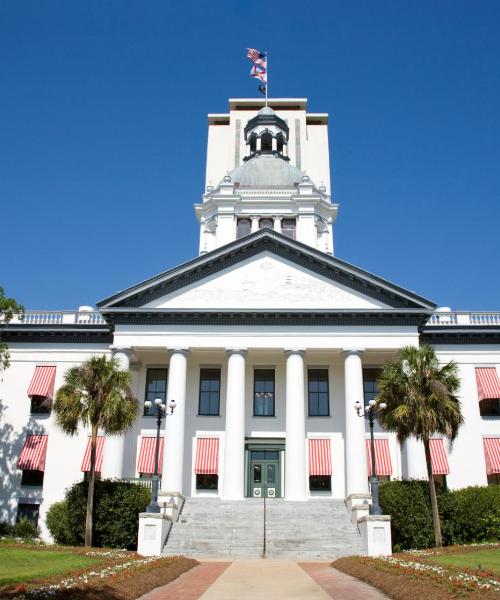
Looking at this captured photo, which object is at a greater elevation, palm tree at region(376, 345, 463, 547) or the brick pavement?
palm tree at region(376, 345, 463, 547)

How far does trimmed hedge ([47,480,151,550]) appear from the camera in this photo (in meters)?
26.5

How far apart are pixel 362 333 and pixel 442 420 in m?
8.40

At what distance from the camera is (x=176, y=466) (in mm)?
31594

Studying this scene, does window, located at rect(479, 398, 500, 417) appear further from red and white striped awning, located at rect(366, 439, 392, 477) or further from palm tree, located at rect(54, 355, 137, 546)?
palm tree, located at rect(54, 355, 137, 546)

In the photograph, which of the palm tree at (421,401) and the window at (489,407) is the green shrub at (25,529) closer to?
the palm tree at (421,401)

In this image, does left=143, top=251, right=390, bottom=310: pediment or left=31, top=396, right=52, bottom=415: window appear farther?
left=31, top=396, right=52, bottom=415: window

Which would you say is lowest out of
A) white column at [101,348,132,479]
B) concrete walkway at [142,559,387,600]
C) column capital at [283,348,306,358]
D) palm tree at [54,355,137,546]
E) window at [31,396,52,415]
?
concrete walkway at [142,559,387,600]

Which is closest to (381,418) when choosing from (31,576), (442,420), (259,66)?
(442,420)

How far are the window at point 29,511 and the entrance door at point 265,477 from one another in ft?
38.3

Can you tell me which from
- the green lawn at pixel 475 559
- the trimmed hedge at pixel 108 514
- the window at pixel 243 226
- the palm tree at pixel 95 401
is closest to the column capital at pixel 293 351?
the palm tree at pixel 95 401

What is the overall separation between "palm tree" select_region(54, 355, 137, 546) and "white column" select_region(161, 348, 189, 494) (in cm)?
380

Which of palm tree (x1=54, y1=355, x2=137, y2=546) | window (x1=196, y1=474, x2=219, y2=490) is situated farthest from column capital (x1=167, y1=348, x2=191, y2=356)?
window (x1=196, y1=474, x2=219, y2=490)

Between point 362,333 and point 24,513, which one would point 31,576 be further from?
point 362,333

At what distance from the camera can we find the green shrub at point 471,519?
26844 millimetres
